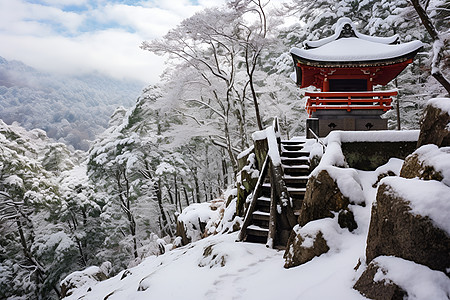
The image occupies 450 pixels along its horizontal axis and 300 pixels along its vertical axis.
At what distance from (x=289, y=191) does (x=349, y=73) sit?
7.63 m

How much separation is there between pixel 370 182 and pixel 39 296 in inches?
833

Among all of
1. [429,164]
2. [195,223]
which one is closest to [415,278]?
[429,164]

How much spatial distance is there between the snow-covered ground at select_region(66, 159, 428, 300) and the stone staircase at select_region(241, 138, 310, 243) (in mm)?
549

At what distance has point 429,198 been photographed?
7.95 feet

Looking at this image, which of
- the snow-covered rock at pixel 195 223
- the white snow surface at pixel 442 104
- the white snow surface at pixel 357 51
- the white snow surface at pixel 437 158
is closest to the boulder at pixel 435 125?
the white snow surface at pixel 442 104

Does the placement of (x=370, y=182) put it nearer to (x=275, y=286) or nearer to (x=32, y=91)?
(x=275, y=286)

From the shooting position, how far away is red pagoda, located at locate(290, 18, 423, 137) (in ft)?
33.1

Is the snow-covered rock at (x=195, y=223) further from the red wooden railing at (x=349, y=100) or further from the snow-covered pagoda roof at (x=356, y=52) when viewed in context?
the snow-covered pagoda roof at (x=356, y=52)

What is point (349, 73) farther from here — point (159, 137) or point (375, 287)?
point (159, 137)

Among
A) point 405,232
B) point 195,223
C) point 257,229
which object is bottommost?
point 195,223

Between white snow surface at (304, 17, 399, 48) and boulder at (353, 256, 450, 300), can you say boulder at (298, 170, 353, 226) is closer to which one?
boulder at (353, 256, 450, 300)

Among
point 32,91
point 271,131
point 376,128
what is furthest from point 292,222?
point 32,91

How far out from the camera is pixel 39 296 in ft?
54.7

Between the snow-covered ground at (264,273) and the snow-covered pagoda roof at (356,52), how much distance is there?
19.9 ft
